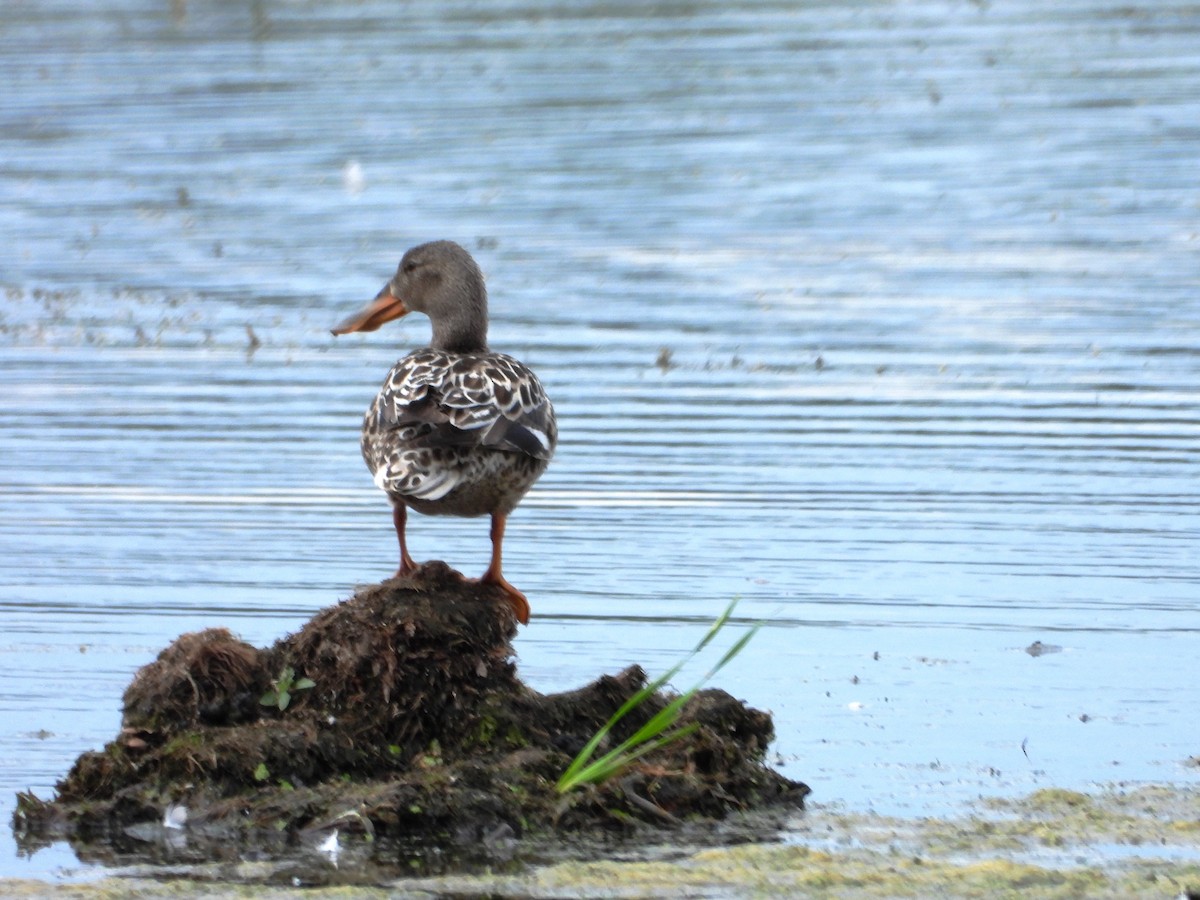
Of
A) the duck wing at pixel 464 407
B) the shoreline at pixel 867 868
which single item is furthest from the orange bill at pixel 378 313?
the shoreline at pixel 867 868

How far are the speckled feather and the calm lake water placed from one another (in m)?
1.00

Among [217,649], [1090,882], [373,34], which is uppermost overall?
[373,34]

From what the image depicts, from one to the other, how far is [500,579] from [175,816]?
4.37ft

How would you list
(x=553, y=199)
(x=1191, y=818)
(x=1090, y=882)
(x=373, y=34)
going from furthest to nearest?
(x=373, y=34) → (x=553, y=199) → (x=1191, y=818) → (x=1090, y=882)

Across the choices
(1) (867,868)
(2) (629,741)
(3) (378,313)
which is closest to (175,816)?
(2) (629,741)

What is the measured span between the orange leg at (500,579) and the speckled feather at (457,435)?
0.07m

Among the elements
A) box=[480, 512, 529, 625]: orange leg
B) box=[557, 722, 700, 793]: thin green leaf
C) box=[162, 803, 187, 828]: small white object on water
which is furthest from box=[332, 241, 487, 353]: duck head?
box=[162, 803, 187, 828]: small white object on water

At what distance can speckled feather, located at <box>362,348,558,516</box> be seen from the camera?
6.90 m

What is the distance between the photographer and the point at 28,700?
774 cm

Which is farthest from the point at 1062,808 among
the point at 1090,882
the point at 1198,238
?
the point at 1198,238

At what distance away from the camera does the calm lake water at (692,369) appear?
26.6 feet

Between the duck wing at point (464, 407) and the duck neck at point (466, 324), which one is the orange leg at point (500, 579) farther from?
the duck neck at point (466, 324)

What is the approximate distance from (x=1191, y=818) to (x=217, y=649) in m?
2.78

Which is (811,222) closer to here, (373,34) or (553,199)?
(553,199)
